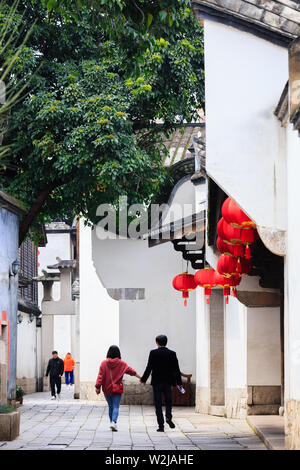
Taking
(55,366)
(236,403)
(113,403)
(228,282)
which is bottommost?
(55,366)

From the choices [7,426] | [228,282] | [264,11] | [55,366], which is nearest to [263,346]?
[228,282]

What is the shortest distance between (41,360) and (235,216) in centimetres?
2858

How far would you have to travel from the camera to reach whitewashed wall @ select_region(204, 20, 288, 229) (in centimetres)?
957

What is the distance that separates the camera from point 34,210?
21172 mm

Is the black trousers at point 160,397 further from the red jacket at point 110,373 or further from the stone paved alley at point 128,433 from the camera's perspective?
the red jacket at point 110,373

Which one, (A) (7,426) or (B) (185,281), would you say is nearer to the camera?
(A) (7,426)

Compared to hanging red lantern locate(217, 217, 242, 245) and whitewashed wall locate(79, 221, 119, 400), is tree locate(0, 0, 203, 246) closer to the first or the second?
whitewashed wall locate(79, 221, 119, 400)

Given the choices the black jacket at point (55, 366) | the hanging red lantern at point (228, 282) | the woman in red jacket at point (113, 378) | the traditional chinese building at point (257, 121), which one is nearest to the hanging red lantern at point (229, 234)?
the traditional chinese building at point (257, 121)

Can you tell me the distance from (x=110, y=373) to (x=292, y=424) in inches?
241

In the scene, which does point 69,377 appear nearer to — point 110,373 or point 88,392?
point 88,392

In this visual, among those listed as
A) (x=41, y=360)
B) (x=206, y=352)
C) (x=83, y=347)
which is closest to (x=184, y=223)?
(x=206, y=352)

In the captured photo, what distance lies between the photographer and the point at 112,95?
65.0 feet

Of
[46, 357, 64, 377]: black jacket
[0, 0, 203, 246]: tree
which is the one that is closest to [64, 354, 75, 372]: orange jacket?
[46, 357, 64, 377]: black jacket
